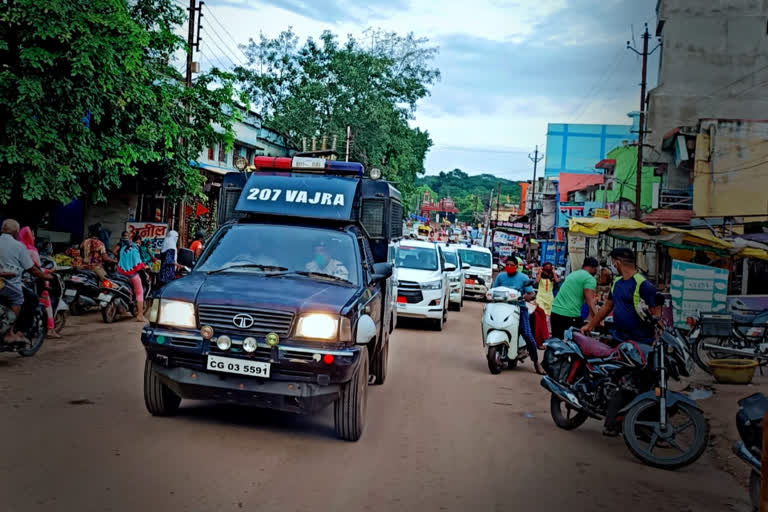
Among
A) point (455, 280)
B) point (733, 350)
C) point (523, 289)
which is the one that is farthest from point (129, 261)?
point (733, 350)

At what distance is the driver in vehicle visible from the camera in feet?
23.7

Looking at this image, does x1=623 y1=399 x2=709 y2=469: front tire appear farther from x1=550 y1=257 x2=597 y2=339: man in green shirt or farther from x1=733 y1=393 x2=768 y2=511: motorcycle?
x1=550 y1=257 x2=597 y2=339: man in green shirt

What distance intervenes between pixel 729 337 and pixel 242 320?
10.1 meters

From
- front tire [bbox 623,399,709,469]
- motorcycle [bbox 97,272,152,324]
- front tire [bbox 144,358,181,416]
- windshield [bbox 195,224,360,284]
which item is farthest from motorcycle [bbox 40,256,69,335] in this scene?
front tire [bbox 623,399,709,469]

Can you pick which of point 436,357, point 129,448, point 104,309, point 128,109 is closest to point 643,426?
point 129,448

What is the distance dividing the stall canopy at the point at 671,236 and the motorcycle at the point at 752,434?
12.0 meters

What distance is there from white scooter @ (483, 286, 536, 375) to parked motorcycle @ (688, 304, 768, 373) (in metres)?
3.71

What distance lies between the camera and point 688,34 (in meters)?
36.8

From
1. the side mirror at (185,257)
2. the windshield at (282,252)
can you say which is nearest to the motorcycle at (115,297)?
the side mirror at (185,257)

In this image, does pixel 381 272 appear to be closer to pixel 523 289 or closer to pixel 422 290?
pixel 523 289

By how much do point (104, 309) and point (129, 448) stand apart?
8.95 metres

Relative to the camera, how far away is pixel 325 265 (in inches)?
286

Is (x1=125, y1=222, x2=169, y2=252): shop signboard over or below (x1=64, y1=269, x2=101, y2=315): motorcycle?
over

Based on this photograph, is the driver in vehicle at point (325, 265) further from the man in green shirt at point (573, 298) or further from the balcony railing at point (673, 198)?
the balcony railing at point (673, 198)
